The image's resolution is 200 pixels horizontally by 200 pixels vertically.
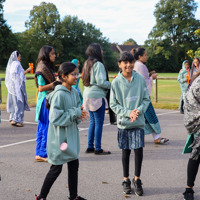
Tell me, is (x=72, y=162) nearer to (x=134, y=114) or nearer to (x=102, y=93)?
(x=134, y=114)

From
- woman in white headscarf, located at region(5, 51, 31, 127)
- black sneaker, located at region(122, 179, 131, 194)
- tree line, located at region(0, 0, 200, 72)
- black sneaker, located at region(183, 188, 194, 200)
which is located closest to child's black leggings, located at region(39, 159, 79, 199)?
black sneaker, located at region(122, 179, 131, 194)

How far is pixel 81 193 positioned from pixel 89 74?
232 centimetres

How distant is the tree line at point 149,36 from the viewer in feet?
246

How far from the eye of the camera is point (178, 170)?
5.17 metres

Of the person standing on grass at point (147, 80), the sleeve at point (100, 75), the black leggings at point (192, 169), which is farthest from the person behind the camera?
the person standing on grass at point (147, 80)

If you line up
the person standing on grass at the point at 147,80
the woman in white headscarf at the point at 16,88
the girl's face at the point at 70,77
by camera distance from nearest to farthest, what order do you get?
1. the girl's face at the point at 70,77
2. the person standing on grass at the point at 147,80
3. the woman in white headscarf at the point at 16,88

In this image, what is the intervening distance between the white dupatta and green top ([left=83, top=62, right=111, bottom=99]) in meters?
3.76

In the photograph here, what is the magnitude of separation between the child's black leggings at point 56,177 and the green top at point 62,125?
0.08 m

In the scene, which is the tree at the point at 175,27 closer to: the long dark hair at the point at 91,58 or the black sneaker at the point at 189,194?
the long dark hair at the point at 91,58

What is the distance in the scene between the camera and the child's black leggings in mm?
3641

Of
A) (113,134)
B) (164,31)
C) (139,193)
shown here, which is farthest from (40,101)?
(164,31)

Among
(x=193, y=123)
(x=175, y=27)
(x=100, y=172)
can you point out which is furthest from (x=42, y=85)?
(x=175, y=27)

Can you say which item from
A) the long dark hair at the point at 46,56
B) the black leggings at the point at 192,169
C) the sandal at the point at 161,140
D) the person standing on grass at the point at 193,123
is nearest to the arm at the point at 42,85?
the long dark hair at the point at 46,56

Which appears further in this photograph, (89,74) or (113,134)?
(113,134)
